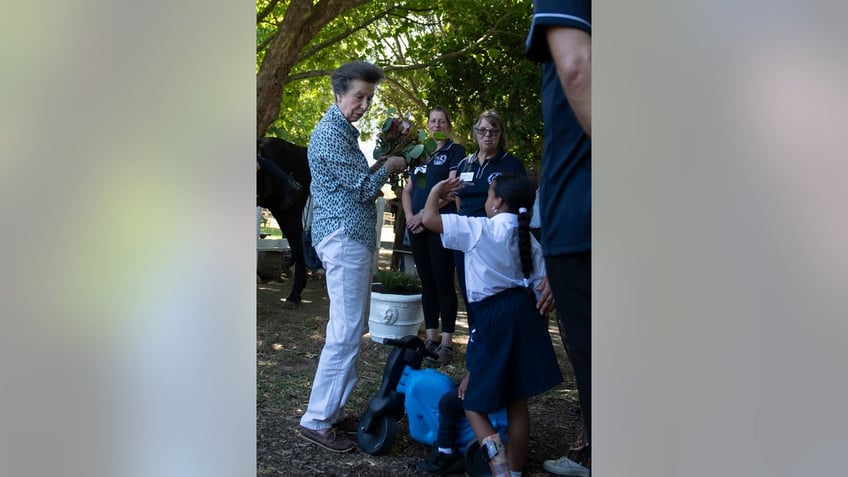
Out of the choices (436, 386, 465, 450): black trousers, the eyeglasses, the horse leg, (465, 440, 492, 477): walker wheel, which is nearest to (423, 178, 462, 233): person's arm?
(436, 386, 465, 450): black trousers

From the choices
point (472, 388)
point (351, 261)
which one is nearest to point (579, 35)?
point (472, 388)

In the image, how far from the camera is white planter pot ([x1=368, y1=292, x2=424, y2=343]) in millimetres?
5668

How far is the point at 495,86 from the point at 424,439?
502cm

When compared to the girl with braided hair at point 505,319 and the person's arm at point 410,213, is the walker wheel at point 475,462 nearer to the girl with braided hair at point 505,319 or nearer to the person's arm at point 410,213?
the girl with braided hair at point 505,319

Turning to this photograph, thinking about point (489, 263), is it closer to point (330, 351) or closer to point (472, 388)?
point (472, 388)

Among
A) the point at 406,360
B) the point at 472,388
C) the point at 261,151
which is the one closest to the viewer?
the point at 472,388

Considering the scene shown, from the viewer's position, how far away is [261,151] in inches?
277

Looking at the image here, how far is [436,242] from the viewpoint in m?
4.90

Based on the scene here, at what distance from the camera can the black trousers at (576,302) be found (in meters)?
1.66

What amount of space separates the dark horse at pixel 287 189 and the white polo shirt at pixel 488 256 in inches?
152

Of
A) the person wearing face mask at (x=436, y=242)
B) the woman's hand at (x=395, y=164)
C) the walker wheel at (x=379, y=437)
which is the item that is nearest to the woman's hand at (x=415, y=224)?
the person wearing face mask at (x=436, y=242)

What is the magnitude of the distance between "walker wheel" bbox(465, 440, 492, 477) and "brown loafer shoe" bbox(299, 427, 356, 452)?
675 mm

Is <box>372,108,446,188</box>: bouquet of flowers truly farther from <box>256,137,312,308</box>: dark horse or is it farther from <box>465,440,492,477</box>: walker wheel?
<box>256,137,312,308</box>: dark horse

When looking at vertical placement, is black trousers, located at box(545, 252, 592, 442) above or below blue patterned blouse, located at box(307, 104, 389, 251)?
below
